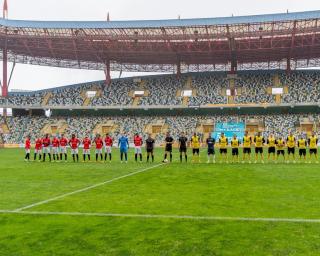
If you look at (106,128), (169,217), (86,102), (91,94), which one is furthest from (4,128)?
(169,217)

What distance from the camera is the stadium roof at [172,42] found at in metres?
40.6

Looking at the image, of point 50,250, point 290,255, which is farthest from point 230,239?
point 50,250

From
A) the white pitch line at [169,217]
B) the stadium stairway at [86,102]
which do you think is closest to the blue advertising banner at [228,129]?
the stadium stairway at [86,102]

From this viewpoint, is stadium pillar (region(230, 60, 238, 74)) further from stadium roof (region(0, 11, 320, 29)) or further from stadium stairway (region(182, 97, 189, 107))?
stadium roof (region(0, 11, 320, 29))

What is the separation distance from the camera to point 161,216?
27.6ft

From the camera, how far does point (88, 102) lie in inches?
2116

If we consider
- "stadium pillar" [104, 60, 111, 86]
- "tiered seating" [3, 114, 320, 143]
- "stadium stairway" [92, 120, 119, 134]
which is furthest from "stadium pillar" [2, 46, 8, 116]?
"stadium stairway" [92, 120, 119, 134]

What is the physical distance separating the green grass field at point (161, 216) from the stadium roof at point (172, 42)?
28.8 m

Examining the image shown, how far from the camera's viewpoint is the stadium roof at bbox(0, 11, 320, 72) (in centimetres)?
4056

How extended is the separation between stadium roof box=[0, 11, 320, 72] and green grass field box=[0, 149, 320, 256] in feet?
94.6

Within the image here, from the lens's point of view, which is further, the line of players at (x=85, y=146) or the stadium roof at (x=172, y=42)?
the stadium roof at (x=172, y=42)

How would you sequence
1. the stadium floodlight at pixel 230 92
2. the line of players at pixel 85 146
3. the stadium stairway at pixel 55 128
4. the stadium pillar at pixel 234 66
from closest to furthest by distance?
the line of players at pixel 85 146
the stadium floodlight at pixel 230 92
the stadium stairway at pixel 55 128
the stadium pillar at pixel 234 66

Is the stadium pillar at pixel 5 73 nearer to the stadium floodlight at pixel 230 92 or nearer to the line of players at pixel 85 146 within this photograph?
the stadium floodlight at pixel 230 92

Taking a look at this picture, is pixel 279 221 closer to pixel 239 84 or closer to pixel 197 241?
pixel 197 241
